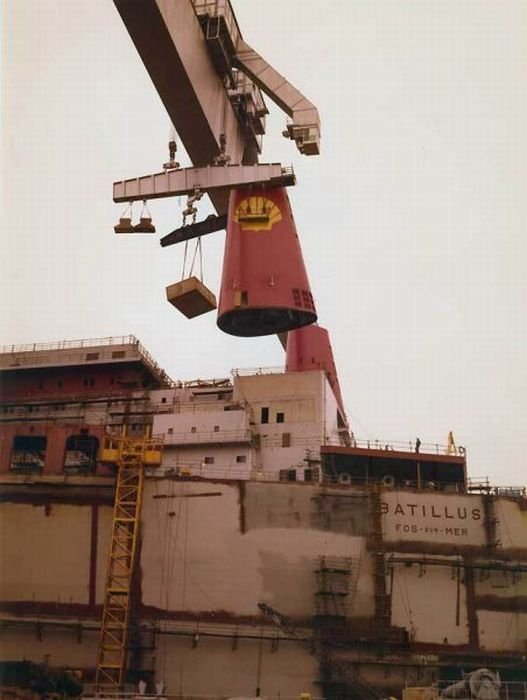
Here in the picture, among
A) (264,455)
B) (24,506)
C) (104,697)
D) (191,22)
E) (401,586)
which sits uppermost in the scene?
(191,22)

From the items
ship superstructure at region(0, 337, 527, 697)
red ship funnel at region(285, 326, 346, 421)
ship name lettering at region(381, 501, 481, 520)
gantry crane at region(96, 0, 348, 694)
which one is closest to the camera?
gantry crane at region(96, 0, 348, 694)

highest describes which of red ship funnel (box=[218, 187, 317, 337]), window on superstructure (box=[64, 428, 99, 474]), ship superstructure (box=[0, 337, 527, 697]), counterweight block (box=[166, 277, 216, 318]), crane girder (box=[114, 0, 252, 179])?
crane girder (box=[114, 0, 252, 179])

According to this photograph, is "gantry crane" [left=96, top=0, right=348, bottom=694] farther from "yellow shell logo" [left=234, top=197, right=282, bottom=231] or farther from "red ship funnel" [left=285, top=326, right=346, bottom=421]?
"red ship funnel" [left=285, top=326, right=346, bottom=421]

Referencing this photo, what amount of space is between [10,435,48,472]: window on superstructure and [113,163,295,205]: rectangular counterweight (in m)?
10.4

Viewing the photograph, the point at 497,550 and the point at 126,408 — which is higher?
the point at 126,408

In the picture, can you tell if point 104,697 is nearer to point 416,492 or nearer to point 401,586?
point 401,586

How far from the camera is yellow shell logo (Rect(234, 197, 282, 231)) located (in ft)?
109

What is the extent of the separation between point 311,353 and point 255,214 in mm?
11913

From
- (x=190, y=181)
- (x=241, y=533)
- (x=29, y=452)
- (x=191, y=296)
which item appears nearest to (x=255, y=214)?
(x=190, y=181)


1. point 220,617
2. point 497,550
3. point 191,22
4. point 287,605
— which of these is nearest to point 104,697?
point 220,617

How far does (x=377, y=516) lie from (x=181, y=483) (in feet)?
23.6

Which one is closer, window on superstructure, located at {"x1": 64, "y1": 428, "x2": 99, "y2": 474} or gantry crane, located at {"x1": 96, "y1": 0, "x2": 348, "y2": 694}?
gantry crane, located at {"x1": 96, "y1": 0, "x2": 348, "y2": 694}

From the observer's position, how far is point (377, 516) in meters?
31.9

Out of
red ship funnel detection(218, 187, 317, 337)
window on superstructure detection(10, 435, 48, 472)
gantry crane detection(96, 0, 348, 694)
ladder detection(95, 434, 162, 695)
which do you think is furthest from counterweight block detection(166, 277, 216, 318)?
window on superstructure detection(10, 435, 48, 472)
